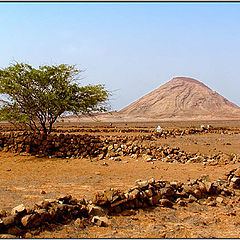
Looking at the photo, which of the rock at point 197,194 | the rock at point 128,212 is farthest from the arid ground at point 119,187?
the rock at point 197,194

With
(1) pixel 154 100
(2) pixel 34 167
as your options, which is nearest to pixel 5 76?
(2) pixel 34 167

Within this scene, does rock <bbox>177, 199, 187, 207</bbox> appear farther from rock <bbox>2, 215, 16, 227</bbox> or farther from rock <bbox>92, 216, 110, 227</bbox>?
rock <bbox>2, 215, 16, 227</bbox>

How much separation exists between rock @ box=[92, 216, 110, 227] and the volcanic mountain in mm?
90140

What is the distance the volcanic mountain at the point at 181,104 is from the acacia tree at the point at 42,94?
265 ft

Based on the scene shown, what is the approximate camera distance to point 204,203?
22.0 ft

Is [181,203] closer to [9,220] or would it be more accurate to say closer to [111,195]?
[111,195]

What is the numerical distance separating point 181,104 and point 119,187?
105m

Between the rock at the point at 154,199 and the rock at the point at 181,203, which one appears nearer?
the rock at the point at 154,199

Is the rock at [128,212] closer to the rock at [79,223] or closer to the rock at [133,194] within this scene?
the rock at [133,194]

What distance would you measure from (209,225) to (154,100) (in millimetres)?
113964

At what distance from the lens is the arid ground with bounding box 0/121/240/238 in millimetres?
5051

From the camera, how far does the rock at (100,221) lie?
17.1ft

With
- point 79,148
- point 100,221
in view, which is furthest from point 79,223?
point 79,148

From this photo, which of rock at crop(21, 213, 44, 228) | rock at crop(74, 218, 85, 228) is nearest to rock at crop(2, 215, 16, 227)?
rock at crop(21, 213, 44, 228)
